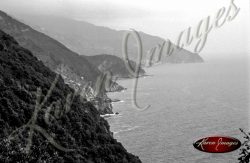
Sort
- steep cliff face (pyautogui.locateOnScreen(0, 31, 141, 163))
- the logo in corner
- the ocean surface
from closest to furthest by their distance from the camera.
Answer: the logo in corner → steep cliff face (pyautogui.locateOnScreen(0, 31, 141, 163)) → the ocean surface

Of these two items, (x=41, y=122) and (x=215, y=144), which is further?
(x=41, y=122)

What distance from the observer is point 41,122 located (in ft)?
176

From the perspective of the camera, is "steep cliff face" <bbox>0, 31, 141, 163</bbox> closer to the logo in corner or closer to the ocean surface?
the ocean surface

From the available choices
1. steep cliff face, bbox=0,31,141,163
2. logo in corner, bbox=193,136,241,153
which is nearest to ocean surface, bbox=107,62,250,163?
steep cliff face, bbox=0,31,141,163

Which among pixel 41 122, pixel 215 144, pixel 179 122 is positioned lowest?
pixel 179 122

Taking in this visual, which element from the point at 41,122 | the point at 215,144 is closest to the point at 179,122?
the point at 41,122

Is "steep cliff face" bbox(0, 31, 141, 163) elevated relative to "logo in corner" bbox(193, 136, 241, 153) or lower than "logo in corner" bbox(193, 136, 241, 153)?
lower

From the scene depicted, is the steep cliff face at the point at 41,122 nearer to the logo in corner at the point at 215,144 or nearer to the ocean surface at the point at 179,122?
the ocean surface at the point at 179,122

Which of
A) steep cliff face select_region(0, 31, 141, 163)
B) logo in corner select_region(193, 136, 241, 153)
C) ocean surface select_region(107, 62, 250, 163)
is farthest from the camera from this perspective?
ocean surface select_region(107, 62, 250, 163)

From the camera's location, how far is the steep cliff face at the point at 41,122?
150 ft

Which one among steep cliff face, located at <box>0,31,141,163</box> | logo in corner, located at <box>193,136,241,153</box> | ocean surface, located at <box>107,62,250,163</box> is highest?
logo in corner, located at <box>193,136,241,153</box>

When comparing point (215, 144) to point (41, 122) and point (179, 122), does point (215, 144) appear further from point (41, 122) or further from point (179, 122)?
point (179, 122)

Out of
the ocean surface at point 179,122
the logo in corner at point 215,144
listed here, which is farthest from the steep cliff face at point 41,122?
the logo in corner at point 215,144

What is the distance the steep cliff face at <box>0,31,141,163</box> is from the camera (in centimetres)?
4559
